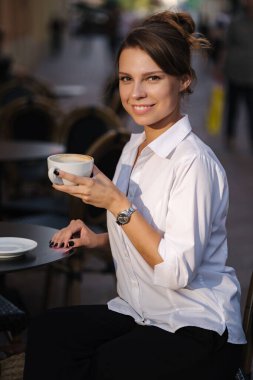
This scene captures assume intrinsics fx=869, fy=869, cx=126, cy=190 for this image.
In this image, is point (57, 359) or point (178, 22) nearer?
point (57, 359)

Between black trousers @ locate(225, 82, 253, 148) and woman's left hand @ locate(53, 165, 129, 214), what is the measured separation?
Answer: 7615 mm

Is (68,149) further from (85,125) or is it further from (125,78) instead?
(125,78)

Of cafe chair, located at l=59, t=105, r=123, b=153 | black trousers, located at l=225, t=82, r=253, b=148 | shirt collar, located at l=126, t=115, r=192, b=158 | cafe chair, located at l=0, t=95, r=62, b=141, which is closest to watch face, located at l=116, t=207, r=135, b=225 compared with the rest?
shirt collar, located at l=126, t=115, r=192, b=158

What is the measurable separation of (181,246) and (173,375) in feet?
1.18

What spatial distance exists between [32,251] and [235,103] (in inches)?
302

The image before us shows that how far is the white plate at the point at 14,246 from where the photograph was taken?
2.70 metres

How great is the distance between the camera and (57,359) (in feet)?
7.89

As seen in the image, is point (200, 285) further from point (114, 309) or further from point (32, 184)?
point (32, 184)

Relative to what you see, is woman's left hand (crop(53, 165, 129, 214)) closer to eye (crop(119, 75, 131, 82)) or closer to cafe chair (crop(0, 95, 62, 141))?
eye (crop(119, 75, 131, 82))

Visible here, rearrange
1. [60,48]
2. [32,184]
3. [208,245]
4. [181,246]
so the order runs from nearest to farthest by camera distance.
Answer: [181,246], [208,245], [32,184], [60,48]

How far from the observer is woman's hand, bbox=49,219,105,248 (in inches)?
111

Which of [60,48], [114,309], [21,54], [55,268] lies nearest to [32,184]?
[55,268]

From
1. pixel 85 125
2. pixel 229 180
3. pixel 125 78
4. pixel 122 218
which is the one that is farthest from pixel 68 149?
pixel 122 218

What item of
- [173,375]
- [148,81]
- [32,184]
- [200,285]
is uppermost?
[148,81]
